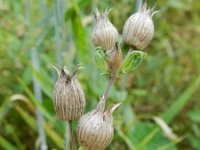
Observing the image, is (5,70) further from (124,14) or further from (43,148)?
(124,14)

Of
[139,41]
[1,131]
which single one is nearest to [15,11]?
[1,131]

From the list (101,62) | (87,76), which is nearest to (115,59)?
(101,62)

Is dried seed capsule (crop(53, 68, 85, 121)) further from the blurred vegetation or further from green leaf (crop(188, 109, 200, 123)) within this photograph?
green leaf (crop(188, 109, 200, 123))

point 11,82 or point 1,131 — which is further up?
point 11,82

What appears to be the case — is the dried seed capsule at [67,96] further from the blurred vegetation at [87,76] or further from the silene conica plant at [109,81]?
the blurred vegetation at [87,76]

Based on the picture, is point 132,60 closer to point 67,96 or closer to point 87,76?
point 67,96

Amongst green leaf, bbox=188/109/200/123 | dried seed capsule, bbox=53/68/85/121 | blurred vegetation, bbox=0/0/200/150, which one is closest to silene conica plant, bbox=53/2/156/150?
dried seed capsule, bbox=53/68/85/121

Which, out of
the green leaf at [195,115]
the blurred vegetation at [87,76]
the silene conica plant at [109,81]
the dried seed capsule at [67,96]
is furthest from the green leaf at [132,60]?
the green leaf at [195,115]
